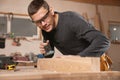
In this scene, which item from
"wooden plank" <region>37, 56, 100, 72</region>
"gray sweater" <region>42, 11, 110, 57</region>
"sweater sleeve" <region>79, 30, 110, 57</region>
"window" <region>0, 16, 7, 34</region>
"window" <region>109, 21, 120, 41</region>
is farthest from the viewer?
Result: "window" <region>109, 21, 120, 41</region>

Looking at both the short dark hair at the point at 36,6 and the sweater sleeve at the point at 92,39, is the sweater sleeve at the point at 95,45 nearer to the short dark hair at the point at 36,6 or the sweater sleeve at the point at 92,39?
the sweater sleeve at the point at 92,39

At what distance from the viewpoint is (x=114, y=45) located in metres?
5.83

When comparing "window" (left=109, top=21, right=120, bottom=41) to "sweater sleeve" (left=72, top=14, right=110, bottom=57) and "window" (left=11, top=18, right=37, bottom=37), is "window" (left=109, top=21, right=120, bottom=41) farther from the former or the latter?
"sweater sleeve" (left=72, top=14, right=110, bottom=57)

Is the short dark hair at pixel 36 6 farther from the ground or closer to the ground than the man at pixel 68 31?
farther from the ground

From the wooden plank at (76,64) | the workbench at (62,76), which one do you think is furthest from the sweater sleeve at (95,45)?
the workbench at (62,76)

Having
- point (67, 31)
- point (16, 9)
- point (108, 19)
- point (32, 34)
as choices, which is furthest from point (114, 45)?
point (67, 31)

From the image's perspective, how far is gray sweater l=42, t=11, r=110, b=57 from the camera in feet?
4.26

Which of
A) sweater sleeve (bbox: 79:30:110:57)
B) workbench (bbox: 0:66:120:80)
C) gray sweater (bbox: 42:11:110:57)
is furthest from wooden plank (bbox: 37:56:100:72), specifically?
gray sweater (bbox: 42:11:110:57)

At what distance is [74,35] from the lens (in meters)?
1.54

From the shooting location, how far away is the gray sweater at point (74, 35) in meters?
1.30

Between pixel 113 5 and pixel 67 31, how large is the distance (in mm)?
4733

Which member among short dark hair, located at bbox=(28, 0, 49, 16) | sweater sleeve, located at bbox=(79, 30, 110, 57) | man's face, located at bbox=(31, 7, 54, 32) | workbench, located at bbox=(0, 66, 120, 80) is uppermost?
short dark hair, located at bbox=(28, 0, 49, 16)

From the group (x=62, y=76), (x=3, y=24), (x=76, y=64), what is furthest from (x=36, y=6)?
(x=3, y=24)

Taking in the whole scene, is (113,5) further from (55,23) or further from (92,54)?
(92,54)
